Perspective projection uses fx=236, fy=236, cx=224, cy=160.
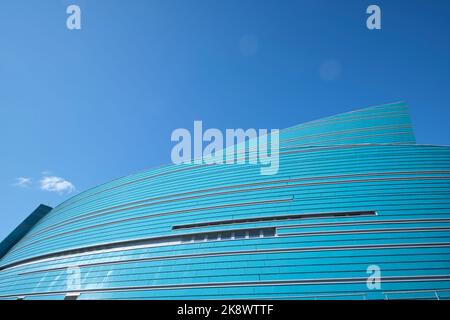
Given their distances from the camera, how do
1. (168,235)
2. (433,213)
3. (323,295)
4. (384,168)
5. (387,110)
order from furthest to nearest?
(387,110), (168,235), (384,168), (433,213), (323,295)

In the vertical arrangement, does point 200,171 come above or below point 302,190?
above

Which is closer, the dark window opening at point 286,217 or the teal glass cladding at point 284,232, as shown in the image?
the teal glass cladding at point 284,232

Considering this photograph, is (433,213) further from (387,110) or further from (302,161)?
(387,110)

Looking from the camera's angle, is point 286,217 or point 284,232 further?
point 286,217

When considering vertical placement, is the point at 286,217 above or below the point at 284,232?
above

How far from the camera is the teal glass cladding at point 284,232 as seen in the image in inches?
543

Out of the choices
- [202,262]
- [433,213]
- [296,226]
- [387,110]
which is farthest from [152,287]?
[387,110]

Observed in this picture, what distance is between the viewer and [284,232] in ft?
55.9

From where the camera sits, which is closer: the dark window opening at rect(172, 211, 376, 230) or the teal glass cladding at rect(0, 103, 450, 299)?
the teal glass cladding at rect(0, 103, 450, 299)

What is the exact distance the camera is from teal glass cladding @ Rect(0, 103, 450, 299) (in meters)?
13.8
